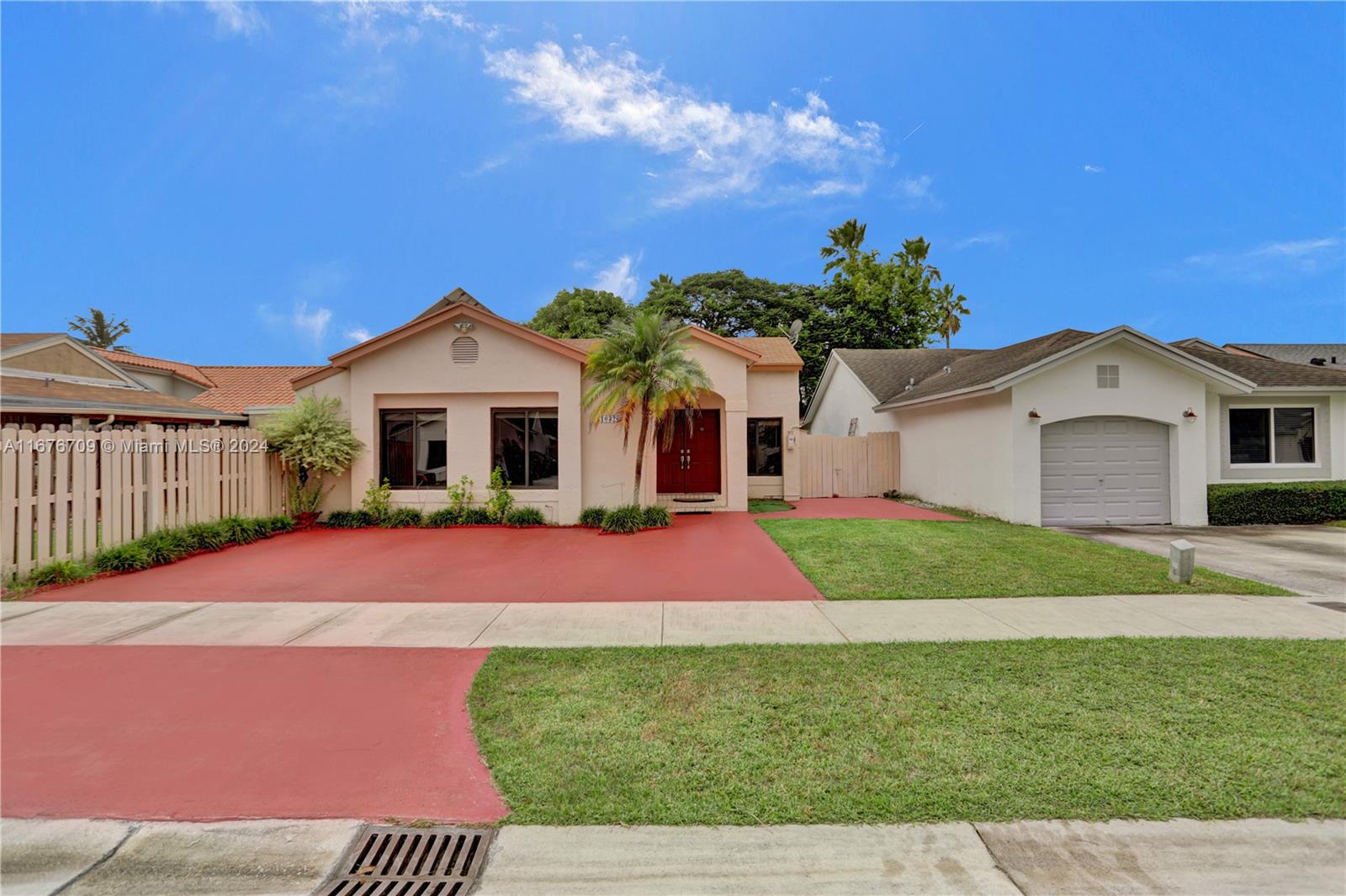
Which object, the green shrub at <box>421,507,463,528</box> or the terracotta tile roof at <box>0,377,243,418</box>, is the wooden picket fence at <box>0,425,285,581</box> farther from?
the terracotta tile roof at <box>0,377,243,418</box>

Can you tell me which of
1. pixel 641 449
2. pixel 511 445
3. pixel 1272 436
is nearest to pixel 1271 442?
pixel 1272 436

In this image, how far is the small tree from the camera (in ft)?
39.2

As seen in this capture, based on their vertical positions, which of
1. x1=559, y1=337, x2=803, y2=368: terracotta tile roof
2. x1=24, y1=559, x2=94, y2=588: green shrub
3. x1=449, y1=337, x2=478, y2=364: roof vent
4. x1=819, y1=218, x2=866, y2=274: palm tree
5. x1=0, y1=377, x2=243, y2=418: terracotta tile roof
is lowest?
x1=24, y1=559, x2=94, y2=588: green shrub

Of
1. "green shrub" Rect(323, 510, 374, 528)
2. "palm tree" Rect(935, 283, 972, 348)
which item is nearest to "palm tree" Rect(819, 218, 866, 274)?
"palm tree" Rect(935, 283, 972, 348)

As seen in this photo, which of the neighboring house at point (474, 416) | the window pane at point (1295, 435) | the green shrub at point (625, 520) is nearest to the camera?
the green shrub at point (625, 520)

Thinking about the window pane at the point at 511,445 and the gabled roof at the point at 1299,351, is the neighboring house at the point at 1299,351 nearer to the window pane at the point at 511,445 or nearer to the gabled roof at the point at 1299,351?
the gabled roof at the point at 1299,351

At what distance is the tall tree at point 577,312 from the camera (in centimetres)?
3241

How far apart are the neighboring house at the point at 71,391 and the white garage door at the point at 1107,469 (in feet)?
64.1

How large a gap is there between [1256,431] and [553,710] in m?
17.4

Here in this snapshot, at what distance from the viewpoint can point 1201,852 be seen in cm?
265

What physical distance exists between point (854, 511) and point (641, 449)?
233 inches

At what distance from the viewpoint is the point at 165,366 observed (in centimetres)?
2245

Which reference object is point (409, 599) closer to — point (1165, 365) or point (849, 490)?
point (849, 490)

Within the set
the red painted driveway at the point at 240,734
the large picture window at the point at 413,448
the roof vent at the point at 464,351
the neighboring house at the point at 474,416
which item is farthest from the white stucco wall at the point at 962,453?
the large picture window at the point at 413,448
